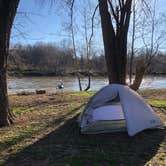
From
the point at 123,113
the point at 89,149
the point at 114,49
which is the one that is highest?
the point at 114,49

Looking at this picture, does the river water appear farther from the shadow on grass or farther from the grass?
the shadow on grass

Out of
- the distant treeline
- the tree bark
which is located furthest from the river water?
the tree bark

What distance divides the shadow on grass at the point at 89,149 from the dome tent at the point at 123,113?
0.63ft

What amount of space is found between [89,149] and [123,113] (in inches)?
61.0

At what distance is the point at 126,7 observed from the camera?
1027cm

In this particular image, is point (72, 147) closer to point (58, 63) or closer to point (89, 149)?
point (89, 149)

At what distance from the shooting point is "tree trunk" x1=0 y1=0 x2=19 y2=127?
707 centimetres

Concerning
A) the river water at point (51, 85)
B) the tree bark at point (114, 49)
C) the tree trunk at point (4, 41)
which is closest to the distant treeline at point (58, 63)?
the river water at point (51, 85)

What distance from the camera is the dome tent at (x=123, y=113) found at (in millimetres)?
6301

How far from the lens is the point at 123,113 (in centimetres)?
677

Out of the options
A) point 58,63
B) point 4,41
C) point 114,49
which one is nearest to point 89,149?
point 4,41

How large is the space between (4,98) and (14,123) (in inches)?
25.1

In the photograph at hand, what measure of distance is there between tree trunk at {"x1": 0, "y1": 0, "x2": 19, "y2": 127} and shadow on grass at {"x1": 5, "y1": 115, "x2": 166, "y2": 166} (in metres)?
1.26

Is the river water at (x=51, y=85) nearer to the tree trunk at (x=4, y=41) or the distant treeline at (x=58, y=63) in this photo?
the distant treeline at (x=58, y=63)
